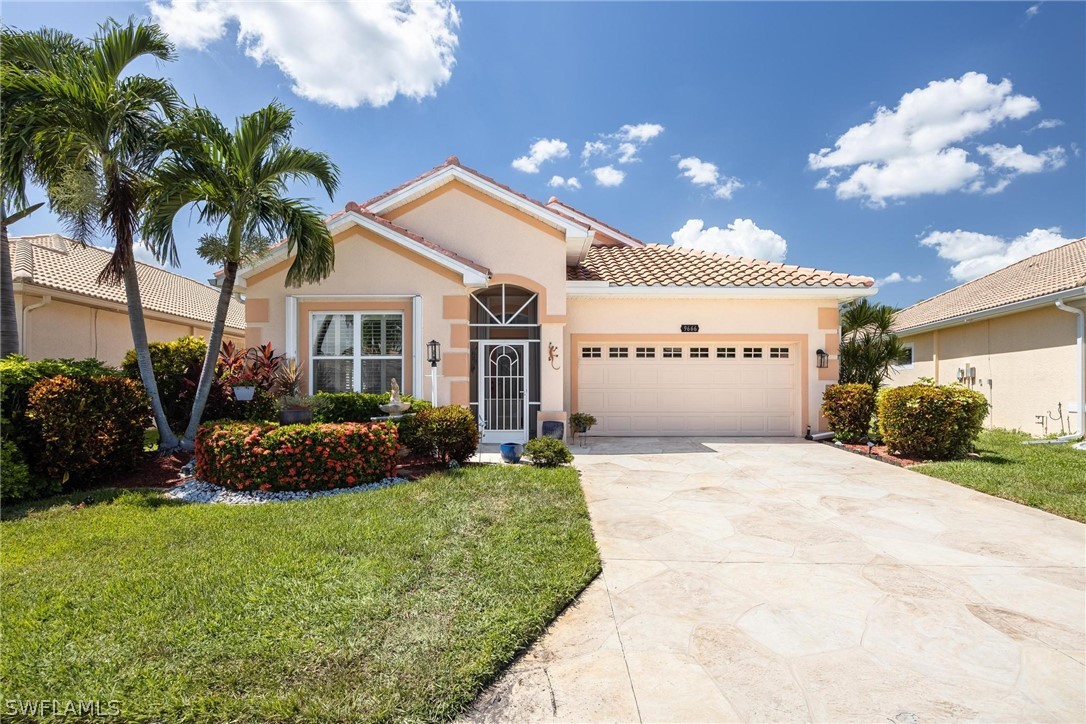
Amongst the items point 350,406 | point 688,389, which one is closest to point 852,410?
point 688,389

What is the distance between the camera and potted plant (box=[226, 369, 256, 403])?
9.09 metres

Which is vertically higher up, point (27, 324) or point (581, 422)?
point (27, 324)

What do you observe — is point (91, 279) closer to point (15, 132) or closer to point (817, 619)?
point (15, 132)

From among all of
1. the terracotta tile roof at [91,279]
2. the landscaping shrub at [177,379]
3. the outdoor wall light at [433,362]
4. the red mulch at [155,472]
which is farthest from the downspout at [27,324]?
the outdoor wall light at [433,362]

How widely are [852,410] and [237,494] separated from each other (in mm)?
13398

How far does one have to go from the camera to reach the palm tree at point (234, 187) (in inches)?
327

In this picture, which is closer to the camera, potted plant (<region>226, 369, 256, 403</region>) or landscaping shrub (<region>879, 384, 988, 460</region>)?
potted plant (<region>226, 369, 256, 403</region>)

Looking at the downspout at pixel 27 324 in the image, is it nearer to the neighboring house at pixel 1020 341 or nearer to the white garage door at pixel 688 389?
the white garage door at pixel 688 389

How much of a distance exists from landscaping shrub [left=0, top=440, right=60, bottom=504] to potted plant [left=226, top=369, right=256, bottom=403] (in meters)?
2.94

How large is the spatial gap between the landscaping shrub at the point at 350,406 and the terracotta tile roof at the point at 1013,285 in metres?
17.3

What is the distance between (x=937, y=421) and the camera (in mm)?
9633

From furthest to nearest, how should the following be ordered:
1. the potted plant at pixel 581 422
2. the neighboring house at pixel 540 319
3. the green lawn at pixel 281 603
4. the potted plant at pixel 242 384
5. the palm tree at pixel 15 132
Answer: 1. the potted plant at pixel 581 422
2. the neighboring house at pixel 540 319
3. the potted plant at pixel 242 384
4. the palm tree at pixel 15 132
5. the green lawn at pixel 281 603

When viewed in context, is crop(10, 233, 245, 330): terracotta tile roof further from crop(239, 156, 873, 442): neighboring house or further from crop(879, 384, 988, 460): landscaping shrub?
crop(879, 384, 988, 460): landscaping shrub

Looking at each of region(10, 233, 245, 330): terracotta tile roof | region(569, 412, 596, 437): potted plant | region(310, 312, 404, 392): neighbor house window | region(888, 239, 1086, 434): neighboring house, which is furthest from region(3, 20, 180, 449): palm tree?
region(888, 239, 1086, 434): neighboring house
